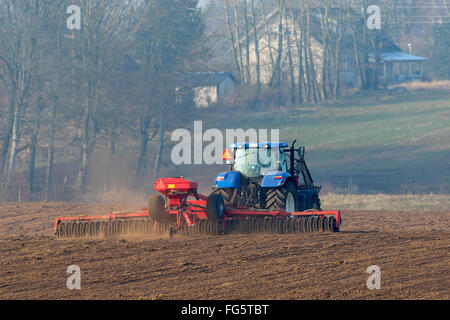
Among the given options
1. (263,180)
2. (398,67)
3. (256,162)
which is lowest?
(263,180)

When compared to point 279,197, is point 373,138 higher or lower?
higher

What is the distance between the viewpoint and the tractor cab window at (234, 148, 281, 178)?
16.1 metres

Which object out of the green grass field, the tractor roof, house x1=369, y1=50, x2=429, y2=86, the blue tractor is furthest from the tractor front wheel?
house x1=369, y1=50, x2=429, y2=86

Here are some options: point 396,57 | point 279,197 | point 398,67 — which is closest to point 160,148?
point 279,197

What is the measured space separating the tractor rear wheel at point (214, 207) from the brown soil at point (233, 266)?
44 centimetres

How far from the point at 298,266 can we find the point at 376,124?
40003 millimetres

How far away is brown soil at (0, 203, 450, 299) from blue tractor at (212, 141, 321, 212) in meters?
1.32

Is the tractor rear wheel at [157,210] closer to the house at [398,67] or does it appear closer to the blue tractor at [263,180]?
the blue tractor at [263,180]

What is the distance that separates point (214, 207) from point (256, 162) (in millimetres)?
2230

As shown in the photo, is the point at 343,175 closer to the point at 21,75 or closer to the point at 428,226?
the point at 21,75

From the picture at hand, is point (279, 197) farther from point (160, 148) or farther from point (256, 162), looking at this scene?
point (160, 148)

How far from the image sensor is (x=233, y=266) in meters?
11.2

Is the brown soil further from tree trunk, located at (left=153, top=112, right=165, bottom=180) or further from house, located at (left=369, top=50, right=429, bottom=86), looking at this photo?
house, located at (left=369, top=50, right=429, bottom=86)
